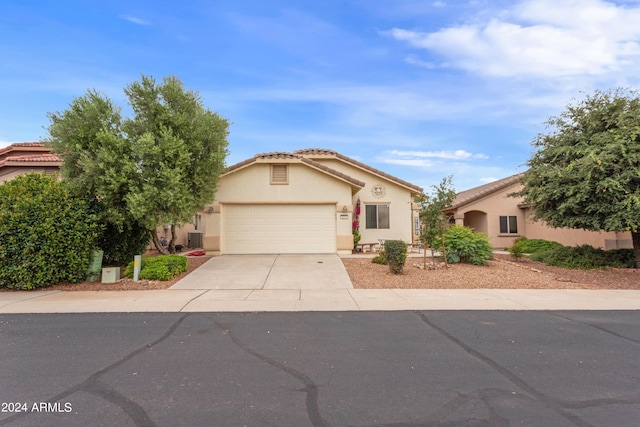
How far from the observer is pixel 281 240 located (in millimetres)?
15359

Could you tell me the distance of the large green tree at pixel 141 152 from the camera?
392 inches

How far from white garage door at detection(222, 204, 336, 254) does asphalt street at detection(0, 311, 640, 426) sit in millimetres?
8765

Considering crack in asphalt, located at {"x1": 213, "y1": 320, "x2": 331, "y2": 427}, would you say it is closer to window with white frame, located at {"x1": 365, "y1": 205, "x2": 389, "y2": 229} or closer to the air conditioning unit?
window with white frame, located at {"x1": 365, "y1": 205, "x2": 389, "y2": 229}

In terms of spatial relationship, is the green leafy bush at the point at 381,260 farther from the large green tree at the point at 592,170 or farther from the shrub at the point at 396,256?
the large green tree at the point at 592,170

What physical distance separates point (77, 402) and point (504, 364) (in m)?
4.98

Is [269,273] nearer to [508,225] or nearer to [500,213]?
[500,213]

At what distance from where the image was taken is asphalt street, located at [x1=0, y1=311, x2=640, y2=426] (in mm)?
3219

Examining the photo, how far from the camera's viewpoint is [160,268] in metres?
10.4

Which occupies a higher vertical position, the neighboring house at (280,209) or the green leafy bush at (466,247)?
the neighboring house at (280,209)

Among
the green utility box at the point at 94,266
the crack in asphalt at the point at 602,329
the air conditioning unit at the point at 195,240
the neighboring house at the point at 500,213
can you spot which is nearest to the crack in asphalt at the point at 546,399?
the crack in asphalt at the point at 602,329

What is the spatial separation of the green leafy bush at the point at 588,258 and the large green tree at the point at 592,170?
61 centimetres

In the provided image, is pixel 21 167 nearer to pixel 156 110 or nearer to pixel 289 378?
pixel 156 110

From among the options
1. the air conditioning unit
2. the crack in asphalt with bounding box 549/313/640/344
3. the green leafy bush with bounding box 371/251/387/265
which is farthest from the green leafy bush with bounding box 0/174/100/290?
the crack in asphalt with bounding box 549/313/640/344

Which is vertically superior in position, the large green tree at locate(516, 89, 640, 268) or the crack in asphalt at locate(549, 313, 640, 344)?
the large green tree at locate(516, 89, 640, 268)
